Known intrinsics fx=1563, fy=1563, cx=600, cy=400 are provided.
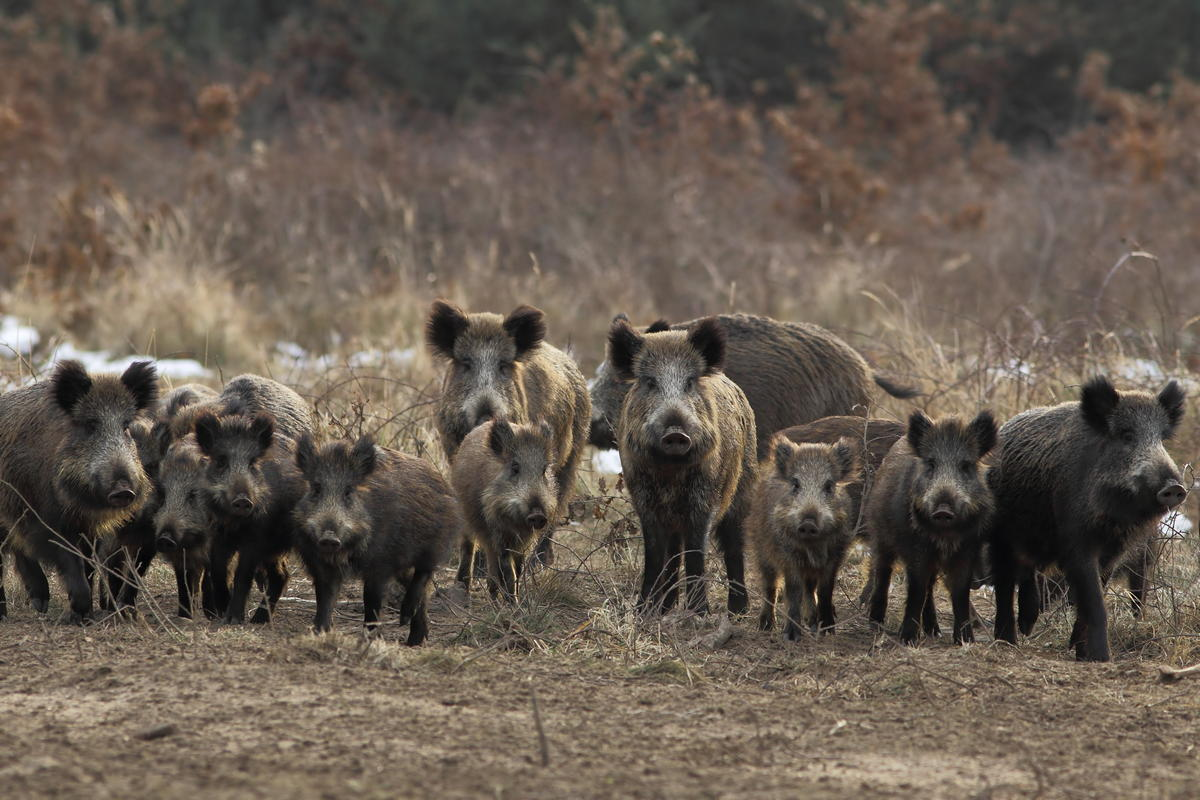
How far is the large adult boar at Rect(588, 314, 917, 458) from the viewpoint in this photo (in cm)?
884

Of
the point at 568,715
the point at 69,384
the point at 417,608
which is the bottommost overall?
the point at 568,715

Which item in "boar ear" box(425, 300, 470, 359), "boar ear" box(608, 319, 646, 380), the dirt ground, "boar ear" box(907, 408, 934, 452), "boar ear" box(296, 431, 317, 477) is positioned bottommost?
the dirt ground

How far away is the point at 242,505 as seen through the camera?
646 cm

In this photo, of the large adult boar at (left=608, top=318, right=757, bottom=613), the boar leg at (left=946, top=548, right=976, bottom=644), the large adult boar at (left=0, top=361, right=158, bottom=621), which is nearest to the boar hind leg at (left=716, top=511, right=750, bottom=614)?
the large adult boar at (left=608, top=318, right=757, bottom=613)

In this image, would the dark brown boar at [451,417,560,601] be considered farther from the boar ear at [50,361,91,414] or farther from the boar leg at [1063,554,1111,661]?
the boar leg at [1063,554,1111,661]

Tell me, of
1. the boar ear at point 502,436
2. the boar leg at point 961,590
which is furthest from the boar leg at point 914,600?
the boar ear at point 502,436

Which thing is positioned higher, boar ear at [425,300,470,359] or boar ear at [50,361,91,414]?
boar ear at [425,300,470,359]

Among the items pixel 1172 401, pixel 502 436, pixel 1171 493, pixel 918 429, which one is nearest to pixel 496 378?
pixel 502 436

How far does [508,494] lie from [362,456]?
2.51 ft

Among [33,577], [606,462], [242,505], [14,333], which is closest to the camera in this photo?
[242,505]

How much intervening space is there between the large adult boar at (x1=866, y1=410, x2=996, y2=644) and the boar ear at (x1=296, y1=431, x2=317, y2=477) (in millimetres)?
2440

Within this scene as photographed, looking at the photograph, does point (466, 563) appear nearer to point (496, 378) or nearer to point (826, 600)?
point (496, 378)

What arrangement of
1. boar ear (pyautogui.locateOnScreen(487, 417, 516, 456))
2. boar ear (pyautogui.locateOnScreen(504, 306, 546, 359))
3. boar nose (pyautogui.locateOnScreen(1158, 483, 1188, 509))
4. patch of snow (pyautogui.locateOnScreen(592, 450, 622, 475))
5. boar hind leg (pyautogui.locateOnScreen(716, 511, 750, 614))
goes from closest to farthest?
1. boar nose (pyautogui.locateOnScreen(1158, 483, 1188, 509))
2. boar ear (pyautogui.locateOnScreen(487, 417, 516, 456))
3. boar hind leg (pyautogui.locateOnScreen(716, 511, 750, 614))
4. boar ear (pyautogui.locateOnScreen(504, 306, 546, 359))
5. patch of snow (pyautogui.locateOnScreen(592, 450, 622, 475))

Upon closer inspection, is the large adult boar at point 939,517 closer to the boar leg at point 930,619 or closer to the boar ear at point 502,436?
the boar leg at point 930,619
